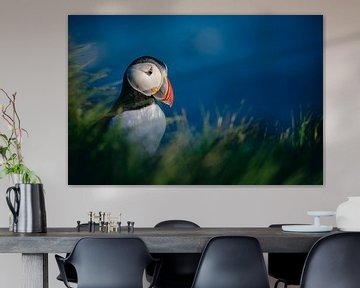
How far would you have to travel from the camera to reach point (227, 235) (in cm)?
365

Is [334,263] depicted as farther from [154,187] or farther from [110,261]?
[154,187]

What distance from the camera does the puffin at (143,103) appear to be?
5918 millimetres

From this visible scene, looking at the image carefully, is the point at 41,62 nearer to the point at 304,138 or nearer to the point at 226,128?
the point at 226,128

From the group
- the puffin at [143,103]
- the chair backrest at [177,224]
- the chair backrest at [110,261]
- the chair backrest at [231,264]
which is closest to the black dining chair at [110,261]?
the chair backrest at [110,261]

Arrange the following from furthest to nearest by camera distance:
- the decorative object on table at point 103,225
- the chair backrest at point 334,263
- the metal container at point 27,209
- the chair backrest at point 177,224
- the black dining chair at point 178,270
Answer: the chair backrest at point 177,224, the black dining chair at point 178,270, the decorative object on table at point 103,225, the metal container at point 27,209, the chair backrest at point 334,263

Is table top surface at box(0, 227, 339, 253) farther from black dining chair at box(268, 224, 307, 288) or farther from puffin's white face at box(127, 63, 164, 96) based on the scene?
puffin's white face at box(127, 63, 164, 96)

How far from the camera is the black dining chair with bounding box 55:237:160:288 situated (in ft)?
11.7

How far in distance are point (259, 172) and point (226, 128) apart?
44 centimetres

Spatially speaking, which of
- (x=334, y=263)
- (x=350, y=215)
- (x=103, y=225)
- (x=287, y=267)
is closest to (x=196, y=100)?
(x=287, y=267)

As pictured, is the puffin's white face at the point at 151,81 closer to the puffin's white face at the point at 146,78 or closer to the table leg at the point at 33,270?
the puffin's white face at the point at 146,78

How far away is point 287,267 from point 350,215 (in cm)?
106

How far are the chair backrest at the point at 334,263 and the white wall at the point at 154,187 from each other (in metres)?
2.36

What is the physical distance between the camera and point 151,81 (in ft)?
19.5

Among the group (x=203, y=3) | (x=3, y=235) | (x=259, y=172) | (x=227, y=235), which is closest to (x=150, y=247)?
(x=227, y=235)
